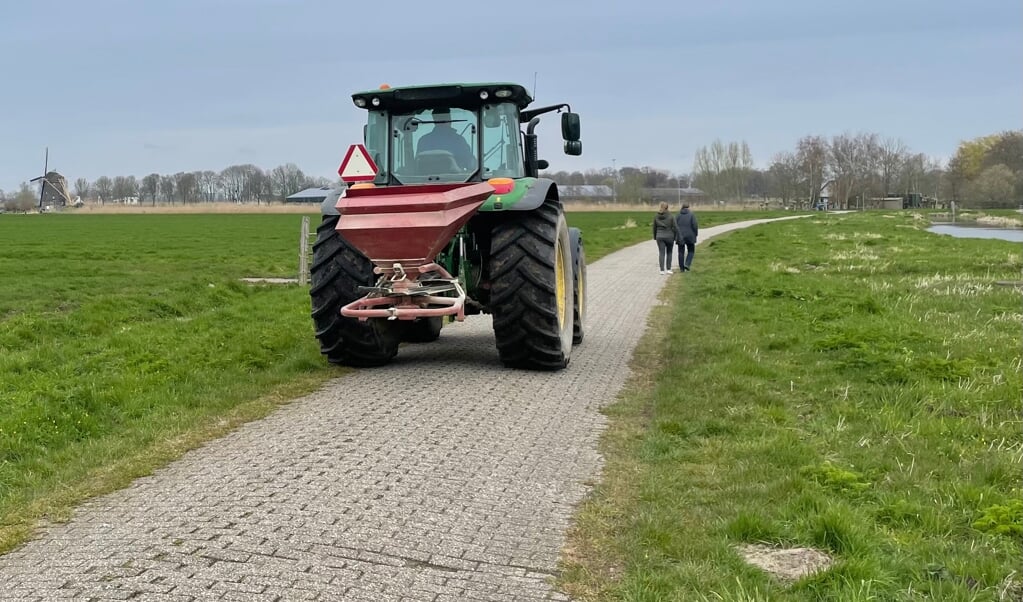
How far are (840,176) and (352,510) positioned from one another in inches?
4839

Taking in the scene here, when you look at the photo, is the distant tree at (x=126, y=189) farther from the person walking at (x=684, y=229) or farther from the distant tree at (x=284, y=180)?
the person walking at (x=684, y=229)

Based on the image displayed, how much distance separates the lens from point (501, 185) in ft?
26.5

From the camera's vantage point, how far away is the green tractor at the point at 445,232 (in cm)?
717

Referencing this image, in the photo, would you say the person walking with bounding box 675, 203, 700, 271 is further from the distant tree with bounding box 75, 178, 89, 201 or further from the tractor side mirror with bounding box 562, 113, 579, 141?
the distant tree with bounding box 75, 178, 89, 201

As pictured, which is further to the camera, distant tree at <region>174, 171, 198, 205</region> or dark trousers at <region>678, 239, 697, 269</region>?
distant tree at <region>174, 171, 198, 205</region>

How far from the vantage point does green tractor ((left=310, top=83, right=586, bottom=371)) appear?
7.17 meters

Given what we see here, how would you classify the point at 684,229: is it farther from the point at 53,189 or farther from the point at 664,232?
the point at 53,189

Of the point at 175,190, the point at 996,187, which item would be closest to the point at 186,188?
the point at 175,190

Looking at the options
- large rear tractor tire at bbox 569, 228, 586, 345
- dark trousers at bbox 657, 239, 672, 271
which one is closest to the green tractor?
large rear tractor tire at bbox 569, 228, 586, 345

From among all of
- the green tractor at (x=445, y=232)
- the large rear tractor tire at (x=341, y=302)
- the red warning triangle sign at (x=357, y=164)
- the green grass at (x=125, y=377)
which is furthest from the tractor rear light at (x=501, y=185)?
the green grass at (x=125, y=377)

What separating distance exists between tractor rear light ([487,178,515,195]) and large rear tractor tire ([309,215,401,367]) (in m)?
1.33

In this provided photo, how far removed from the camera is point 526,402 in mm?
7062

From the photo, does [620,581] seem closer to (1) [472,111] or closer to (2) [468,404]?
(2) [468,404]

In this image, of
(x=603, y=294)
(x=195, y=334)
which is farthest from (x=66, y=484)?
(x=603, y=294)
